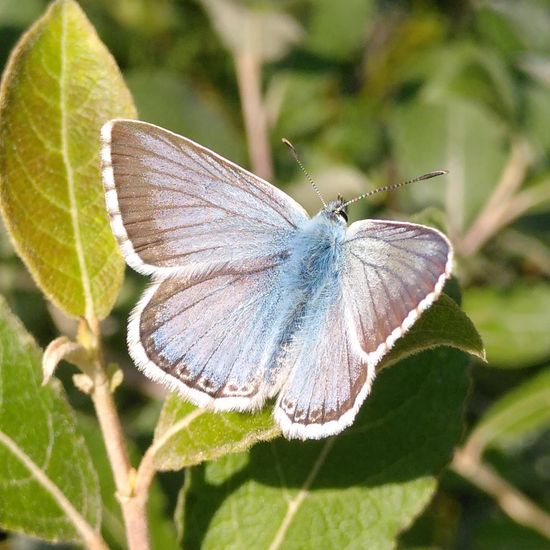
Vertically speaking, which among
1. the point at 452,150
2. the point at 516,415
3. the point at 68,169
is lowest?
the point at 516,415

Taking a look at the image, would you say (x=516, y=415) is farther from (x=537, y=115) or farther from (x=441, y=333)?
(x=441, y=333)

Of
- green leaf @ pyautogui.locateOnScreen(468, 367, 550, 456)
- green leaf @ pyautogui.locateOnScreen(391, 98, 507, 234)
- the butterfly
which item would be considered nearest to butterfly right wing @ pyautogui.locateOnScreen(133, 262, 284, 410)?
the butterfly

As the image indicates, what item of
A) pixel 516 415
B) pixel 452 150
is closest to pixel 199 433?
pixel 516 415

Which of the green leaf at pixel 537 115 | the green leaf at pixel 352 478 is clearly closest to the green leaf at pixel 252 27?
the green leaf at pixel 537 115

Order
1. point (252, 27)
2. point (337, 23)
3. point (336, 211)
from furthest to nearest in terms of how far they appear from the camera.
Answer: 1. point (337, 23)
2. point (252, 27)
3. point (336, 211)

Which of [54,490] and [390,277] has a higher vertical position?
[390,277]

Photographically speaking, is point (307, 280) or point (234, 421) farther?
point (307, 280)

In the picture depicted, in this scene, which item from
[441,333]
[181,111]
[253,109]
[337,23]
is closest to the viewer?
[441,333]

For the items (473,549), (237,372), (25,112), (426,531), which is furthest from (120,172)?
(473,549)
